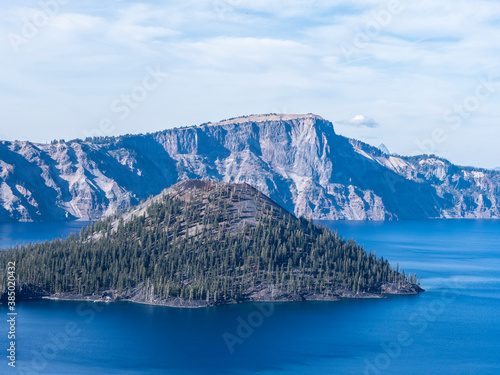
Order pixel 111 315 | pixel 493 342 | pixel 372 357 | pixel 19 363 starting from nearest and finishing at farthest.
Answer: pixel 19 363, pixel 372 357, pixel 493 342, pixel 111 315

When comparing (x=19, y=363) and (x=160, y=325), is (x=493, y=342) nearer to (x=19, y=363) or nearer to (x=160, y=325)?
Answer: (x=160, y=325)

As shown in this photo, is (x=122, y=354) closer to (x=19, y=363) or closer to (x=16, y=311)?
(x=19, y=363)

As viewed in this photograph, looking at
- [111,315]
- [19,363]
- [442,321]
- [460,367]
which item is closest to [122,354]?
[19,363]

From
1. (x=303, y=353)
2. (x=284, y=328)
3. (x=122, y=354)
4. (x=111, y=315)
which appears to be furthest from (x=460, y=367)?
(x=111, y=315)

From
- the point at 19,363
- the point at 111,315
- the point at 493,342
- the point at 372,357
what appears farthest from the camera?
the point at 111,315

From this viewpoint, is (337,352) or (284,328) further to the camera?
(284,328)

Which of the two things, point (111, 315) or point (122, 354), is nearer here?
point (122, 354)

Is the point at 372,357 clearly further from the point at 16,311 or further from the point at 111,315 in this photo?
the point at 16,311

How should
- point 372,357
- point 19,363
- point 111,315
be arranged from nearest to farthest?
1. point 19,363
2. point 372,357
3. point 111,315
